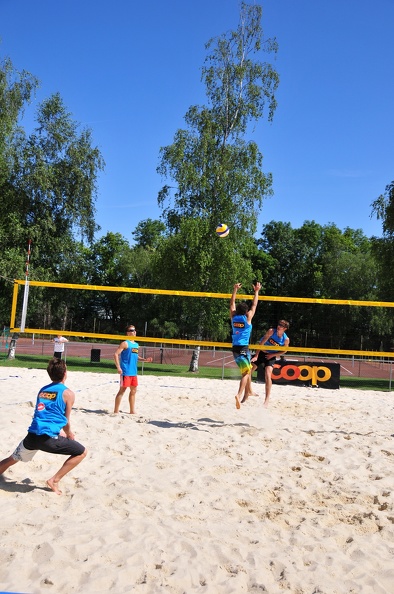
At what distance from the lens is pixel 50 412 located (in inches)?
166

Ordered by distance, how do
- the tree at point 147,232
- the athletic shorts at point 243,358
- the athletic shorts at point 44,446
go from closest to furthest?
the athletic shorts at point 44,446, the athletic shorts at point 243,358, the tree at point 147,232

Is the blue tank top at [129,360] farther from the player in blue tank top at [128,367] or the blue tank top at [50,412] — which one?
the blue tank top at [50,412]

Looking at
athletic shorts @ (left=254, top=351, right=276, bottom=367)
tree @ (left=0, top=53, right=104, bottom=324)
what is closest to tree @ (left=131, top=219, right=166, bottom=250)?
tree @ (left=0, top=53, right=104, bottom=324)

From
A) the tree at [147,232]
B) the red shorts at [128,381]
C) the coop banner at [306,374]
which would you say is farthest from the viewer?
the tree at [147,232]

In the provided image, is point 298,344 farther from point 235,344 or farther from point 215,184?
point 215,184

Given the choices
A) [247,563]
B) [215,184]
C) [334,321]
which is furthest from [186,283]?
[247,563]

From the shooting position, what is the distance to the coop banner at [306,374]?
14367mm

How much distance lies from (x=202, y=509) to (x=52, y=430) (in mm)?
1299

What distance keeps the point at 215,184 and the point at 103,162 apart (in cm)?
469

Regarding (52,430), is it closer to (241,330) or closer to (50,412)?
(50,412)

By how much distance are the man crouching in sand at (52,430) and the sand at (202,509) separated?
25cm

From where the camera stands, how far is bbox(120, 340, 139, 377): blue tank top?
303 inches

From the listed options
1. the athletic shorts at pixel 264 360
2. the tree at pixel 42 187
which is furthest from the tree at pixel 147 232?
the athletic shorts at pixel 264 360

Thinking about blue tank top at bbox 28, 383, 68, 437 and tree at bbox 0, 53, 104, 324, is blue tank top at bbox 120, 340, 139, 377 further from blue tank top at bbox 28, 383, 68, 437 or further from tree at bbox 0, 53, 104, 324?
tree at bbox 0, 53, 104, 324
